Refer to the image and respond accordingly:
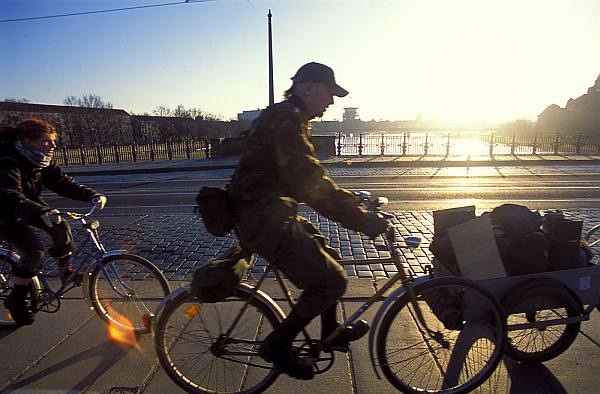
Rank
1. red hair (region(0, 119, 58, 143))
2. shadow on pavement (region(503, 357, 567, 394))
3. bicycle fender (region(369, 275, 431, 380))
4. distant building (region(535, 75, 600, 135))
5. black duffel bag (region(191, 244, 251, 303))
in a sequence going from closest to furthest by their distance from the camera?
black duffel bag (region(191, 244, 251, 303)) < bicycle fender (region(369, 275, 431, 380)) < shadow on pavement (region(503, 357, 567, 394)) < red hair (region(0, 119, 58, 143)) < distant building (region(535, 75, 600, 135))

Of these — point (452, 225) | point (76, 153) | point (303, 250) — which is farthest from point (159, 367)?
point (76, 153)

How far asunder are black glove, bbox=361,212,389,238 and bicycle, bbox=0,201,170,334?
197 centimetres

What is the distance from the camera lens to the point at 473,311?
2328mm

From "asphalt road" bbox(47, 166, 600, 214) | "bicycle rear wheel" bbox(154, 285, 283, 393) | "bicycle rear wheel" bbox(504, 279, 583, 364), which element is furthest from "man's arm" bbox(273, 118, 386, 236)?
"asphalt road" bbox(47, 166, 600, 214)

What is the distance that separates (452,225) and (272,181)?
5.05ft

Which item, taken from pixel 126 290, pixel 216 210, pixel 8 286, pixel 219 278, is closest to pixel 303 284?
pixel 219 278

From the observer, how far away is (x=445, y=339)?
7.87 feet

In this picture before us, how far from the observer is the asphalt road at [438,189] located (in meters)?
8.47

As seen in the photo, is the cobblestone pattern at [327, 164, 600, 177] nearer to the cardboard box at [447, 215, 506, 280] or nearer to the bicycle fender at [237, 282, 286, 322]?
the cardboard box at [447, 215, 506, 280]

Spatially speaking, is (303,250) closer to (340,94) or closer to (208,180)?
(340,94)

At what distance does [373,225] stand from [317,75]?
856mm

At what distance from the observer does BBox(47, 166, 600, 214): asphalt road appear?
8470 mm

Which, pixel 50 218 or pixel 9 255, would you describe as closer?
pixel 50 218

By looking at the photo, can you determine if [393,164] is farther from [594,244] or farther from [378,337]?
[378,337]
